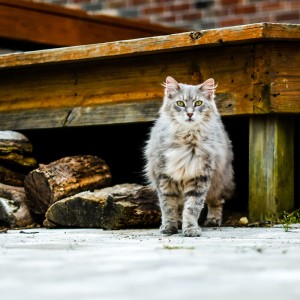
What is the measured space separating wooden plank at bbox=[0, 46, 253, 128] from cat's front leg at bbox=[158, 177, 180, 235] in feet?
2.39

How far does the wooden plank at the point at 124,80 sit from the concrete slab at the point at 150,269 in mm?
1499

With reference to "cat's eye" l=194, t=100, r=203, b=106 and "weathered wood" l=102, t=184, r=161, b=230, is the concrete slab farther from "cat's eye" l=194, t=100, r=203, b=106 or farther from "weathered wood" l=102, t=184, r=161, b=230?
"cat's eye" l=194, t=100, r=203, b=106

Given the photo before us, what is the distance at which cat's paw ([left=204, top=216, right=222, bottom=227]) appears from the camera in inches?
201

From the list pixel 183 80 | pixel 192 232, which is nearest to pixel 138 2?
pixel 183 80

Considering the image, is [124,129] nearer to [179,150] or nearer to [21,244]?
[179,150]

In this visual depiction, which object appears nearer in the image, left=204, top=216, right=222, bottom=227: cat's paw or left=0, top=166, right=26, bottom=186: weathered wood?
left=204, top=216, right=222, bottom=227: cat's paw

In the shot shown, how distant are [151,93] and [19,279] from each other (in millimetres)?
3341

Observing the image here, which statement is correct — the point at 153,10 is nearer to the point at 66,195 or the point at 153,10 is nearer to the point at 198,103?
the point at 66,195

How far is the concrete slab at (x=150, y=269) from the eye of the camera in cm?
191

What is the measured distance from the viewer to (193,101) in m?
4.67

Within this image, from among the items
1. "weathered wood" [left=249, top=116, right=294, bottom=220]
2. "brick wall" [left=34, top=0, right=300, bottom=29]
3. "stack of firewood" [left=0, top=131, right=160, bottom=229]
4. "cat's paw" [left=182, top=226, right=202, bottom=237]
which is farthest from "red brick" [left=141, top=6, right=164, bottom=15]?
"cat's paw" [left=182, top=226, right=202, bottom=237]

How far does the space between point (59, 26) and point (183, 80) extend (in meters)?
2.46

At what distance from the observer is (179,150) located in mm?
4562

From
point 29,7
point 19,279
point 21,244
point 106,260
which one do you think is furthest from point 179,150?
point 29,7
